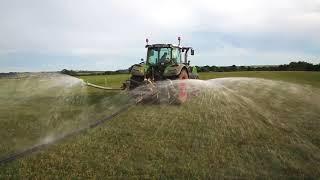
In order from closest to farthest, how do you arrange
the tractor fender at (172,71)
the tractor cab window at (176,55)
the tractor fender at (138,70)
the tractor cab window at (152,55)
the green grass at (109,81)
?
1. the tractor fender at (172,71)
2. the tractor fender at (138,70)
3. the tractor cab window at (176,55)
4. the tractor cab window at (152,55)
5. the green grass at (109,81)

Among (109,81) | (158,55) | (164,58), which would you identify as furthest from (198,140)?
(109,81)

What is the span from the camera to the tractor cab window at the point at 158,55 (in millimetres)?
26484

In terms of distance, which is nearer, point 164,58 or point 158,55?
point 164,58

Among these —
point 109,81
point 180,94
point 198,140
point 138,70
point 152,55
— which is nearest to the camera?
point 180,94

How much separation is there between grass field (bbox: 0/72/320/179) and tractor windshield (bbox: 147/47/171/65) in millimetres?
11083

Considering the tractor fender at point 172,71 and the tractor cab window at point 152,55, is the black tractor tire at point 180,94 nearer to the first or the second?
the tractor fender at point 172,71

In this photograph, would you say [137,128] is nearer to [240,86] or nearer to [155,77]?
[240,86]

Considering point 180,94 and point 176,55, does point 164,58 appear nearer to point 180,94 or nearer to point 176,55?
point 176,55

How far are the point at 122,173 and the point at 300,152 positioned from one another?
14.2 ft

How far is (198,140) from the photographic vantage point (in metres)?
13.2

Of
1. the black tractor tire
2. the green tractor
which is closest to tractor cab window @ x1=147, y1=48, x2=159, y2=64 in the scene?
the green tractor

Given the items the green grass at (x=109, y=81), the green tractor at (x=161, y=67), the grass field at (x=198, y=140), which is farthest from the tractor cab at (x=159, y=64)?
the green grass at (x=109, y=81)

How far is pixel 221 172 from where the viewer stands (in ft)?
34.0

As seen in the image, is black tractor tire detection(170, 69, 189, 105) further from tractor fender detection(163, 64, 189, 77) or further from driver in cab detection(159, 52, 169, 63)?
driver in cab detection(159, 52, 169, 63)
